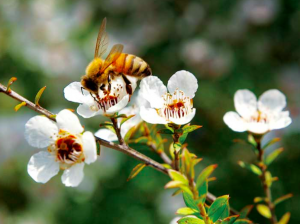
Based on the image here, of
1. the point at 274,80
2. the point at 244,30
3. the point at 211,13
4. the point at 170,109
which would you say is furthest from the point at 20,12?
the point at 170,109

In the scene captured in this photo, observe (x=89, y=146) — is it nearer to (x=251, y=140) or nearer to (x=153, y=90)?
(x=153, y=90)

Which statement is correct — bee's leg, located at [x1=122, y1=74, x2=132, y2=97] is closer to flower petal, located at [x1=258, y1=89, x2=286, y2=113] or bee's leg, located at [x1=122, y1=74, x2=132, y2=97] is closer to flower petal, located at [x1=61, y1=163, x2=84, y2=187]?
flower petal, located at [x1=61, y1=163, x2=84, y2=187]

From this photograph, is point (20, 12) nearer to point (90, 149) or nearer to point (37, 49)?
point (37, 49)

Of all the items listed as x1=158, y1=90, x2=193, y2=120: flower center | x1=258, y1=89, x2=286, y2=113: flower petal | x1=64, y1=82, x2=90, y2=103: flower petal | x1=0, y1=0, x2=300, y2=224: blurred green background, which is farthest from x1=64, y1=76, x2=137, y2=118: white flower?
x1=0, y1=0, x2=300, y2=224: blurred green background

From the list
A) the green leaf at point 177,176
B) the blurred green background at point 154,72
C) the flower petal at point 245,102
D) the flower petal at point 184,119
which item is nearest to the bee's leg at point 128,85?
the flower petal at point 184,119

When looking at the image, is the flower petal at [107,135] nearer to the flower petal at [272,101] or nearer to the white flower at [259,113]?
the white flower at [259,113]

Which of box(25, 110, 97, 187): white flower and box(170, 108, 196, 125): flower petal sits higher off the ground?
box(170, 108, 196, 125): flower petal
